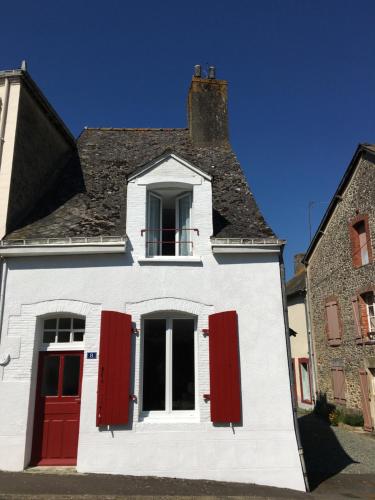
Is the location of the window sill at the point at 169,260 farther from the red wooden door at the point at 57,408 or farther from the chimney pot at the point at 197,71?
the chimney pot at the point at 197,71

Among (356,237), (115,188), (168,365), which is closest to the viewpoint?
(168,365)

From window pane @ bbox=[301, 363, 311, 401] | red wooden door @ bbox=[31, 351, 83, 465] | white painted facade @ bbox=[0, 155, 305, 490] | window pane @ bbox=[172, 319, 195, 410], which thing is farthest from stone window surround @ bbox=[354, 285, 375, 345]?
red wooden door @ bbox=[31, 351, 83, 465]

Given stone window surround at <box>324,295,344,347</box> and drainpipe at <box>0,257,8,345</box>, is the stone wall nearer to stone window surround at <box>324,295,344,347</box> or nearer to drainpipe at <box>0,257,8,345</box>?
stone window surround at <box>324,295,344,347</box>

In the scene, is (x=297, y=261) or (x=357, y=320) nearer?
(x=357, y=320)

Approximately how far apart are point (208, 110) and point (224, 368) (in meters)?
7.73

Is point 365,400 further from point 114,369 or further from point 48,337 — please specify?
point 48,337

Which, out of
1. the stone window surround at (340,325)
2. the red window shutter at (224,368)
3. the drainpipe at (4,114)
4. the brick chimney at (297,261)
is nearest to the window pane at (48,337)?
the red window shutter at (224,368)

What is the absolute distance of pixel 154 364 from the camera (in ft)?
25.1

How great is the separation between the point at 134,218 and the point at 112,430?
3.86 metres

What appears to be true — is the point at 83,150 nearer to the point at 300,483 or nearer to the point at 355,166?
the point at 300,483

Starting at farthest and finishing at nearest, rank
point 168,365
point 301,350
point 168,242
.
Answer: point 301,350, point 168,242, point 168,365

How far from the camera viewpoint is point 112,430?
7055 mm

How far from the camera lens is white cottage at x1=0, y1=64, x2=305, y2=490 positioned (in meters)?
7.04

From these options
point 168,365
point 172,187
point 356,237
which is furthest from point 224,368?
point 356,237
